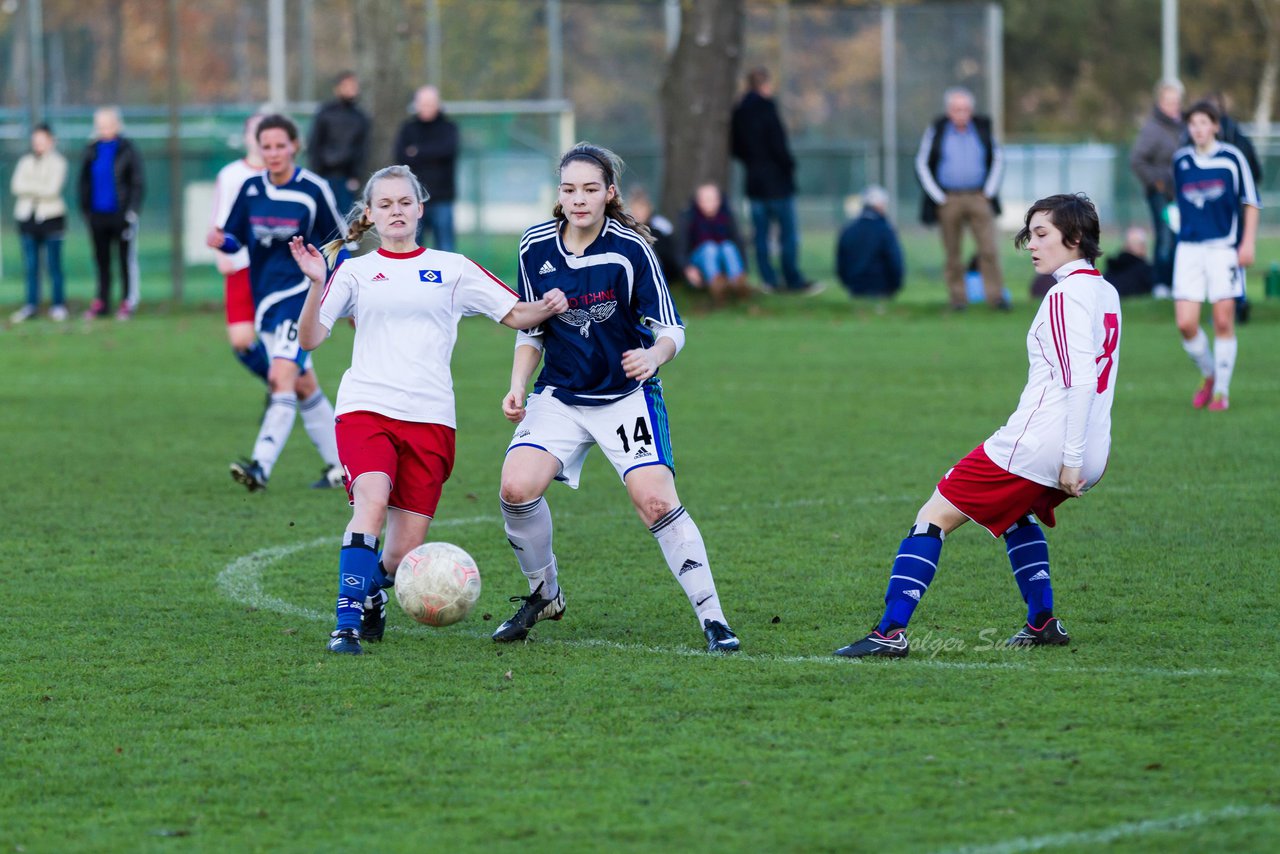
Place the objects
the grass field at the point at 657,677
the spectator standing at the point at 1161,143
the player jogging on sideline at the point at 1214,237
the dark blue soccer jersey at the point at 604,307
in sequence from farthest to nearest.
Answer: the spectator standing at the point at 1161,143, the player jogging on sideline at the point at 1214,237, the dark blue soccer jersey at the point at 604,307, the grass field at the point at 657,677

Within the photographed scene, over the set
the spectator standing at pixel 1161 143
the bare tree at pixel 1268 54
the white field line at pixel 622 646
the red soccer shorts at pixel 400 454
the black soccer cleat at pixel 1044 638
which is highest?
the bare tree at pixel 1268 54

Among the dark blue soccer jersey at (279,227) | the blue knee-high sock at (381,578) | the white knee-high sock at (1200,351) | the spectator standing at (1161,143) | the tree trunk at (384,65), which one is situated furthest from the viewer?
the tree trunk at (384,65)

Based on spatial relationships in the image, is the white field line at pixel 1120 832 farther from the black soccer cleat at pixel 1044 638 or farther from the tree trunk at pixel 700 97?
the tree trunk at pixel 700 97

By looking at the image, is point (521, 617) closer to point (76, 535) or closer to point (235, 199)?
point (76, 535)

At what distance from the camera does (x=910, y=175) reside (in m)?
30.0

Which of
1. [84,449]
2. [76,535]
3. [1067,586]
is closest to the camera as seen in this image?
[1067,586]

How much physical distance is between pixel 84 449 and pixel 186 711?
261 inches

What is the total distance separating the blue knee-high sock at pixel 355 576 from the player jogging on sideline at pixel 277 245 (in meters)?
3.83

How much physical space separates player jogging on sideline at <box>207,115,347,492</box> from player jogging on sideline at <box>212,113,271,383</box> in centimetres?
19

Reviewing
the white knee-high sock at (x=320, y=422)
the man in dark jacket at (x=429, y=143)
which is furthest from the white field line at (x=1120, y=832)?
the man in dark jacket at (x=429, y=143)

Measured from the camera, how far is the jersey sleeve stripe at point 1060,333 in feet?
18.9

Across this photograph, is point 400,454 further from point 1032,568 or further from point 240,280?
point 240,280

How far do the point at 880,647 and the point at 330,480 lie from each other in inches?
193

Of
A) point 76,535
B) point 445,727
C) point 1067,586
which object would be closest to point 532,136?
point 76,535
